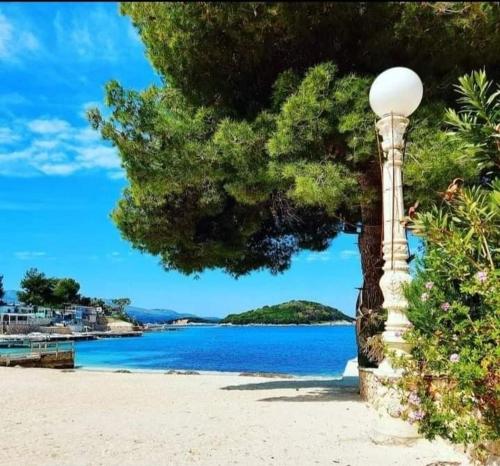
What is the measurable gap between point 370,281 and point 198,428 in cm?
364

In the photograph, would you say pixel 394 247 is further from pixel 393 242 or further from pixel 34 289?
pixel 34 289

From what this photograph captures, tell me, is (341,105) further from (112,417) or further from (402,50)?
(112,417)

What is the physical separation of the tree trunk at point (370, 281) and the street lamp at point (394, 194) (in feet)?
8.79

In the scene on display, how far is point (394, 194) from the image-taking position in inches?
194

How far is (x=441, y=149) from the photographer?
19.8 feet

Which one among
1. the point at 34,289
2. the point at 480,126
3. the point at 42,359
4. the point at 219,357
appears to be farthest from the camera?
the point at 34,289

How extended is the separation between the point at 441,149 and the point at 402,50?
1399 mm

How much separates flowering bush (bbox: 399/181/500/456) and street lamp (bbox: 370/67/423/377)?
0.27 meters

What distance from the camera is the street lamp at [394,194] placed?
4645mm

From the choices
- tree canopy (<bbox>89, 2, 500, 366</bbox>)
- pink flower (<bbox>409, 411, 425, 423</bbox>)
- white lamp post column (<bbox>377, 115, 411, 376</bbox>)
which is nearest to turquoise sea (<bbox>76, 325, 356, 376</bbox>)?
tree canopy (<bbox>89, 2, 500, 366</bbox>)

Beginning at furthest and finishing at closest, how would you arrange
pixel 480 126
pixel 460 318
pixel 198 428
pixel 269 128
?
pixel 269 128, pixel 198 428, pixel 480 126, pixel 460 318

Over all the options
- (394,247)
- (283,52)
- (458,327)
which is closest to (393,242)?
(394,247)

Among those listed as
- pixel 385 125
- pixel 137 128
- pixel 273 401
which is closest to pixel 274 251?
pixel 273 401

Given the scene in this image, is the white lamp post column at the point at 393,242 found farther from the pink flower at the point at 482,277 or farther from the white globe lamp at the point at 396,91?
the pink flower at the point at 482,277
